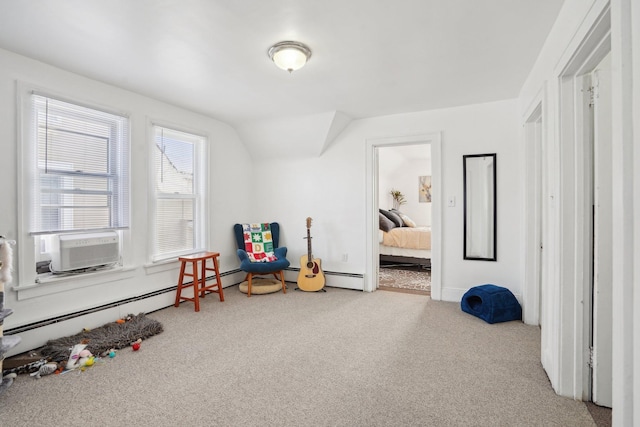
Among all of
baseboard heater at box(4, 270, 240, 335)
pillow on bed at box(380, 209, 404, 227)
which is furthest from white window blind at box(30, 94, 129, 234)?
pillow on bed at box(380, 209, 404, 227)

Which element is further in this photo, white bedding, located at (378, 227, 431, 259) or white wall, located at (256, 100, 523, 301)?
white bedding, located at (378, 227, 431, 259)

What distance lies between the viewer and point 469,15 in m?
1.94

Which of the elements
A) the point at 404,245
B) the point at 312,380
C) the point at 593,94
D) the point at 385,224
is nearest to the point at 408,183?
the point at 385,224

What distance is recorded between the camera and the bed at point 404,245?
5.39 m

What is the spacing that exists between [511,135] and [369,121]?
1.66m

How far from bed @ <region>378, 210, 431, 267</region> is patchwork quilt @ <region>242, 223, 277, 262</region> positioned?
193 centimetres

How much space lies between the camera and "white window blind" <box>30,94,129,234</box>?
2.62 metres

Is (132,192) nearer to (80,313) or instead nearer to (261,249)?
(80,313)

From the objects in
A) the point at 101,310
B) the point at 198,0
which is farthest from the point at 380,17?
the point at 101,310

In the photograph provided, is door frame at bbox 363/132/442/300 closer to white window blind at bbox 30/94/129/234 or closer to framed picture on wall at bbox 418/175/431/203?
white window blind at bbox 30/94/129/234

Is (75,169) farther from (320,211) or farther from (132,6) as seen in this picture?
(320,211)

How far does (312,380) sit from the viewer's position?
206 centimetres

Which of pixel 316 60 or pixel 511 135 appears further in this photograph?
pixel 511 135

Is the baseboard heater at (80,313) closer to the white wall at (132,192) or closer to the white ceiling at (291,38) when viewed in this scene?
the white wall at (132,192)
